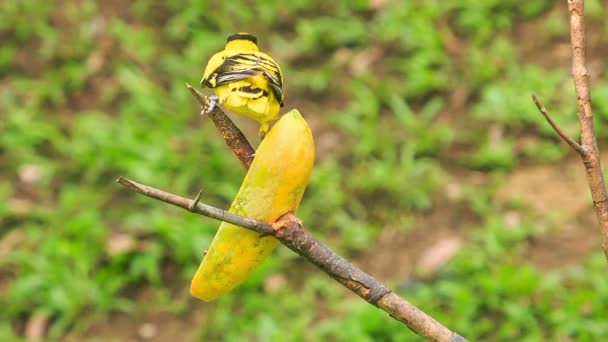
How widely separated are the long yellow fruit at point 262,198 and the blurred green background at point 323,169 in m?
2.13

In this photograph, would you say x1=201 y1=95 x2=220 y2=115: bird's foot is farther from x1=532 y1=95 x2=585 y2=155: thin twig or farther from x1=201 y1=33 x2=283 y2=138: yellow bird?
x1=532 y1=95 x2=585 y2=155: thin twig

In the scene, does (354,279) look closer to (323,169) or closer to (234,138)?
(234,138)

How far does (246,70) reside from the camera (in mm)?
880

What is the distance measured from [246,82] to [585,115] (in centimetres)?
41

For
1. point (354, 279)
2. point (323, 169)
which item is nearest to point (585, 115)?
point (354, 279)

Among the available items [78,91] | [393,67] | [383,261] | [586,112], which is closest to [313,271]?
[383,261]

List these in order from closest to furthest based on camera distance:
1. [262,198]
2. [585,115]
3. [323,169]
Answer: [262,198]
[585,115]
[323,169]

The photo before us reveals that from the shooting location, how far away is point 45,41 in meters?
4.57

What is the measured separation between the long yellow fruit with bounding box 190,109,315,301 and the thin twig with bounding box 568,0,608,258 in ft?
1.12

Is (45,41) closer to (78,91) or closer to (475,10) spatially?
(78,91)

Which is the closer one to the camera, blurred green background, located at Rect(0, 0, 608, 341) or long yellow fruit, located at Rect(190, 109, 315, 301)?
long yellow fruit, located at Rect(190, 109, 315, 301)

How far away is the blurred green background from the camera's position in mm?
3187

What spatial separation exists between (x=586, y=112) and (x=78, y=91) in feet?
12.3

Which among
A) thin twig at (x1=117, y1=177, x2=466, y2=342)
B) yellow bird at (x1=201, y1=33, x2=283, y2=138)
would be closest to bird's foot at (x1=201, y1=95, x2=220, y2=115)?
yellow bird at (x1=201, y1=33, x2=283, y2=138)
